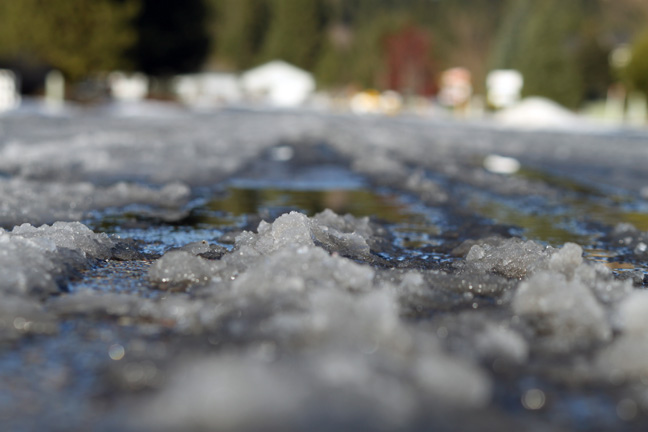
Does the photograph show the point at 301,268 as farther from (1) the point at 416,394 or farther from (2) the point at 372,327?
(1) the point at 416,394

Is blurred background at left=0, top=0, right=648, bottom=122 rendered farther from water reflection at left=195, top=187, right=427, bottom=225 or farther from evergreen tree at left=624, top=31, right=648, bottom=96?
water reflection at left=195, top=187, right=427, bottom=225

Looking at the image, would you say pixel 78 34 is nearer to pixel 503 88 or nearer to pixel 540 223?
pixel 540 223

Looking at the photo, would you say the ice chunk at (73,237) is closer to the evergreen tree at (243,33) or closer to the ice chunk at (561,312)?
the ice chunk at (561,312)

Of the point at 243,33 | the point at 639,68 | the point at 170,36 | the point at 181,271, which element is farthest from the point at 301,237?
the point at 243,33

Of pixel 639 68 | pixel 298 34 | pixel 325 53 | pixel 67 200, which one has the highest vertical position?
pixel 298 34

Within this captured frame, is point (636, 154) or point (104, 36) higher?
point (104, 36)

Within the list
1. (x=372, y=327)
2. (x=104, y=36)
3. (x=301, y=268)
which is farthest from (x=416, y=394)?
(x=104, y=36)
